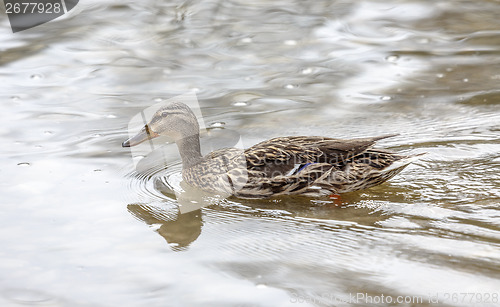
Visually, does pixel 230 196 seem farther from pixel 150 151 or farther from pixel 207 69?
pixel 207 69

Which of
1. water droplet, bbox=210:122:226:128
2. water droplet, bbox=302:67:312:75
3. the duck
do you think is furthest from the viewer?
water droplet, bbox=302:67:312:75

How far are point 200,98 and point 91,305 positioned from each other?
4284 millimetres

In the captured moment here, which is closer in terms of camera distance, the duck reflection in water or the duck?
the duck reflection in water

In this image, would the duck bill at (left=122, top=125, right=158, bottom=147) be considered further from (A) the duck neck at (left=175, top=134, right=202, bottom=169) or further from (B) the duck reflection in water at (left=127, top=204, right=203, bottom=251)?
(B) the duck reflection in water at (left=127, top=204, right=203, bottom=251)

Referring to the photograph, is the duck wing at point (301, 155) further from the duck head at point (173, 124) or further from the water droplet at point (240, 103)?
the water droplet at point (240, 103)

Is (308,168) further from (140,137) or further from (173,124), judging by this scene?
(140,137)

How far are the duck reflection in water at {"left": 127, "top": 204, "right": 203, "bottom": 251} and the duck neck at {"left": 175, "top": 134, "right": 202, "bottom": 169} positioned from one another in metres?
0.89

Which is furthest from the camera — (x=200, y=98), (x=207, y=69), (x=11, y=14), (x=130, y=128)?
(x=11, y=14)

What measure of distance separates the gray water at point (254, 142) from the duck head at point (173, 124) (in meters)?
0.38

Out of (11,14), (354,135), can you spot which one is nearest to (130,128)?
(354,135)

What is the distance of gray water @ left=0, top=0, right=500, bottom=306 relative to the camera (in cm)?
460

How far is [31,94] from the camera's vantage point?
8453 mm

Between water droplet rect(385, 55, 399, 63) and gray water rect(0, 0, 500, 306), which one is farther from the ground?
gray water rect(0, 0, 500, 306)

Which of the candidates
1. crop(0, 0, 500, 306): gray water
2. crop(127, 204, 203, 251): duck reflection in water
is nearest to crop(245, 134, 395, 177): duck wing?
crop(0, 0, 500, 306): gray water
